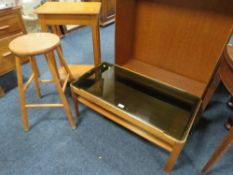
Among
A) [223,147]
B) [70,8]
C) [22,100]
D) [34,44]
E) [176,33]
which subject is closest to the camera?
[223,147]

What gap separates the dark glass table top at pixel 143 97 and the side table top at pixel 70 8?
453 millimetres

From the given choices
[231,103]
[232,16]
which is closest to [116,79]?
[232,16]

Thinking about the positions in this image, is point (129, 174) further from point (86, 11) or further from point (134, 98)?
point (86, 11)

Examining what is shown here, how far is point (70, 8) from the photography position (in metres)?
1.34

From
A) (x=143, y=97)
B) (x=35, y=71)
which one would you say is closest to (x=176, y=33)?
(x=143, y=97)

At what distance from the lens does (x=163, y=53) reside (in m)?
1.60

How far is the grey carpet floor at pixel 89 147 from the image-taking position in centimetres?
111

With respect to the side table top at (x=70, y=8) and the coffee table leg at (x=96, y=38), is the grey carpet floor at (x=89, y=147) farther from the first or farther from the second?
the side table top at (x=70, y=8)

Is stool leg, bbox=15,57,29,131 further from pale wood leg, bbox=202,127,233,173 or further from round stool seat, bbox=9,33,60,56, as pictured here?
pale wood leg, bbox=202,127,233,173

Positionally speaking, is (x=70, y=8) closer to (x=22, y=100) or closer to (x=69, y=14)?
(x=69, y=14)

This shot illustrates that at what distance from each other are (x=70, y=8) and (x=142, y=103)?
0.94 m

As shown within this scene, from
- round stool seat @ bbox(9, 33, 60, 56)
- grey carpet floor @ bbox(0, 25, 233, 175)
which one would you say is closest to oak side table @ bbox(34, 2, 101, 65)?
round stool seat @ bbox(9, 33, 60, 56)

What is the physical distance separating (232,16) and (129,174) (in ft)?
4.18

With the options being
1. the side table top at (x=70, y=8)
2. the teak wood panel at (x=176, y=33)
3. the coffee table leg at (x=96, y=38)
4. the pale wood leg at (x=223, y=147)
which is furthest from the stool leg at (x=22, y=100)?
the pale wood leg at (x=223, y=147)
